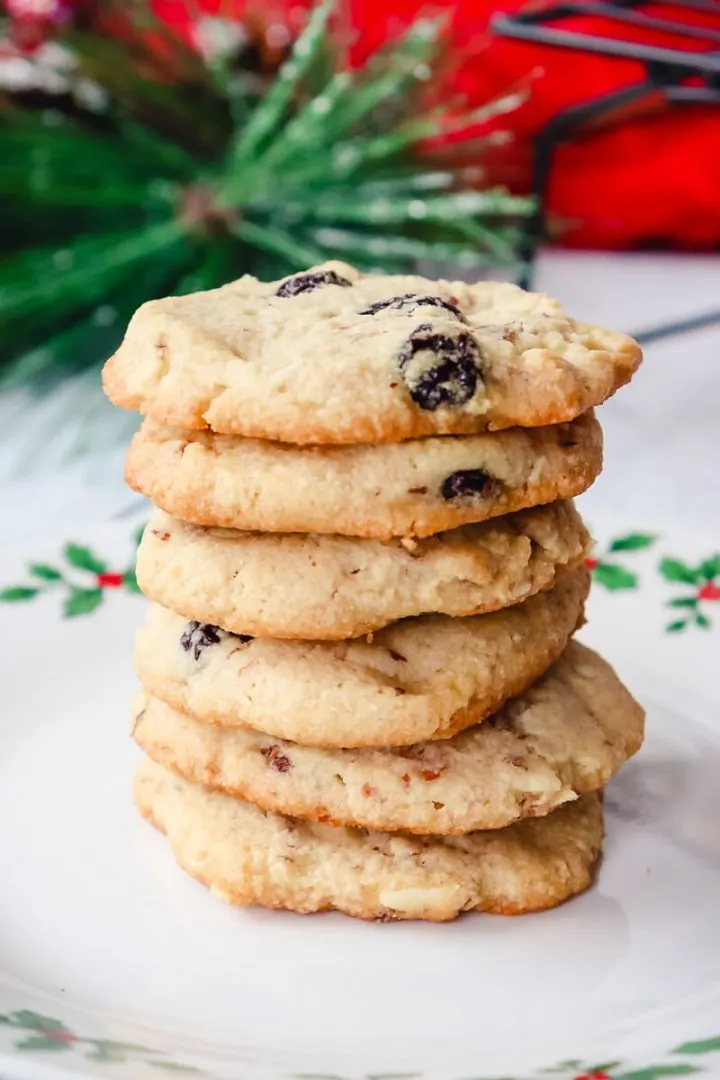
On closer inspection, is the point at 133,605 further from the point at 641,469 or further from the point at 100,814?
the point at 641,469

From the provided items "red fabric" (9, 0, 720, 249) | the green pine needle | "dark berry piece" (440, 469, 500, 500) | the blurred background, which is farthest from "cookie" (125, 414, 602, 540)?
"red fabric" (9, 0, 720, 249)

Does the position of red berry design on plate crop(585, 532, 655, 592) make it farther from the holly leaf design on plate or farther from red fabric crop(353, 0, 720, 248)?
red fabric crop(353, 0, 720, 248)

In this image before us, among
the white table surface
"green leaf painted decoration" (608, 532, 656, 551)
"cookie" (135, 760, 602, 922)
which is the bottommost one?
"cookie" (135, 760, 602, 922)

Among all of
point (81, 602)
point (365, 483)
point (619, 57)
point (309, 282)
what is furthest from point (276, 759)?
point (619, 57)

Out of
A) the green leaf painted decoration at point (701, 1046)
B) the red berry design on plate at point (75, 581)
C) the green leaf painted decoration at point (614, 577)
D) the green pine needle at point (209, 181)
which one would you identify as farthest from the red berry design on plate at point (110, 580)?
the green leaf painted decoration at point (701, 1046)

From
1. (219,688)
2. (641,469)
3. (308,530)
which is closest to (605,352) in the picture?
(308,530)
